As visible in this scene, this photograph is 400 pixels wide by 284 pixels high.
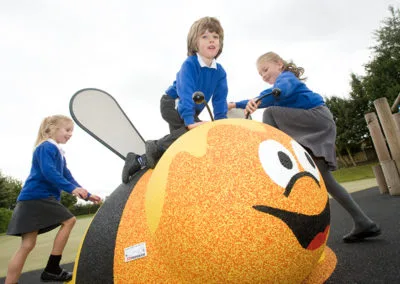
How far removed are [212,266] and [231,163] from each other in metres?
0.42

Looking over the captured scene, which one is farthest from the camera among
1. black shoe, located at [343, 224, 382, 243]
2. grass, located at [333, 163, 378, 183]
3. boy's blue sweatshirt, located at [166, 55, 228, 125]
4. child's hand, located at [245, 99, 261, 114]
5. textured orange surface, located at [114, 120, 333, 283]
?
grass, located at [333, 163, 378, 183]

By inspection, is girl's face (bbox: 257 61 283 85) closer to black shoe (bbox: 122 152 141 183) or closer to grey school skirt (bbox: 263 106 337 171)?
grey school skirt (bbox: 263 106 337 171)


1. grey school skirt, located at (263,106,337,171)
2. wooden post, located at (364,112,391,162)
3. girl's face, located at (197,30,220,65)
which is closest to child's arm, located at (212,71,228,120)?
girl's face, located at (197,30,220,65)

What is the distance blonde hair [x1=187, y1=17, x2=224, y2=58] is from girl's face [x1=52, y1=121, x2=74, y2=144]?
5.53ft

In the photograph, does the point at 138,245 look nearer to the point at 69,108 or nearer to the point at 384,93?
the point at 69,108

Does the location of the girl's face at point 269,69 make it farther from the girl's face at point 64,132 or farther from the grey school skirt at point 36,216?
the grey school skirt at point 36,216

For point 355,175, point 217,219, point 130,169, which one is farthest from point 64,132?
point 355,175

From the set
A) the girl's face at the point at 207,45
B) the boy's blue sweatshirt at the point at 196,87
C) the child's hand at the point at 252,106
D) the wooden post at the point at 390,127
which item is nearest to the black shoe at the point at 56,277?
the boy's blue sweatshirt at the point at 196,87

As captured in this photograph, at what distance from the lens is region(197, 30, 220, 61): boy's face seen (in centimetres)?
228

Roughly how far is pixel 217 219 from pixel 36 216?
232cm

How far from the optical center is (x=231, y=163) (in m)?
1.33

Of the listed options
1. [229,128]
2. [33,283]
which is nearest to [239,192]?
[229,128]

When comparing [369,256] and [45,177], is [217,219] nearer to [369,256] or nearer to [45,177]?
[369,256]

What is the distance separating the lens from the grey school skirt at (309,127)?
2475 mm
